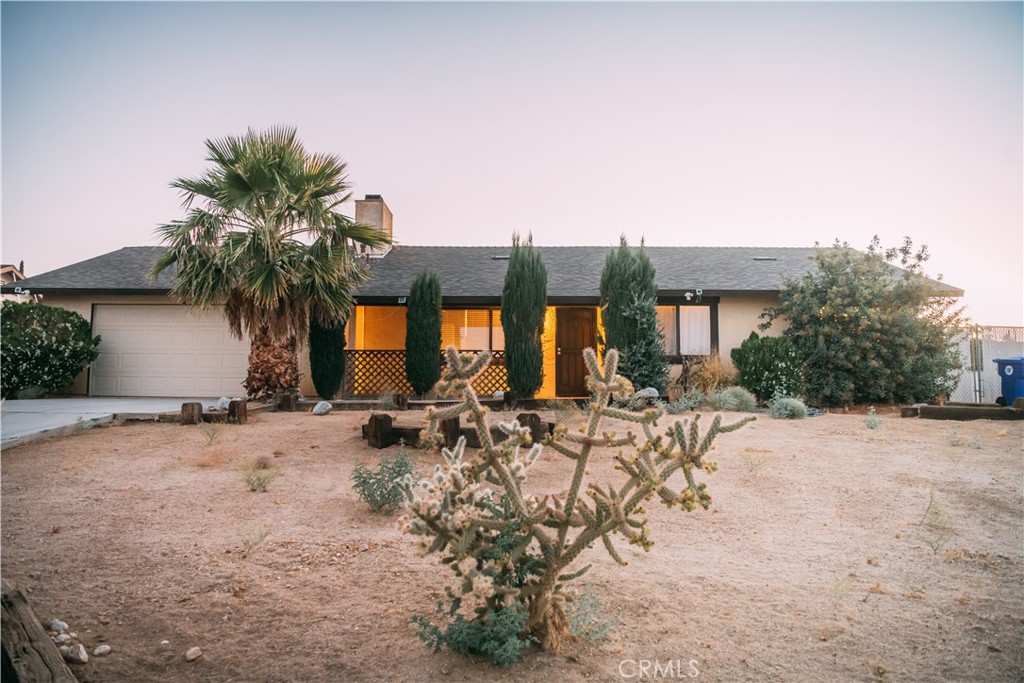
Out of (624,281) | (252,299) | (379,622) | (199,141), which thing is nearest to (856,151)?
(624,281)

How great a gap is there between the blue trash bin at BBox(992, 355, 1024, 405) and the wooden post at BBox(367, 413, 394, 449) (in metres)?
12.5

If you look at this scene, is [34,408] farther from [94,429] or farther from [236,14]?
[236,14]

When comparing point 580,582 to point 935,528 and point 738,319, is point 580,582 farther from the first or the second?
point 738,319

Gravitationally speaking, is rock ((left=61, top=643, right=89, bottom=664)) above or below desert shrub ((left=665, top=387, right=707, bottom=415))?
below

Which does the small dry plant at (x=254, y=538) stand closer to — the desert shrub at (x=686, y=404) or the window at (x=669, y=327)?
the desert shrub at (x=686, y=404)

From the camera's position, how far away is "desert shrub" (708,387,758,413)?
9.52m

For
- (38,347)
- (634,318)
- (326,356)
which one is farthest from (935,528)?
(38,347)

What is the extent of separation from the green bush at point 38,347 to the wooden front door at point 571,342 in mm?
11739

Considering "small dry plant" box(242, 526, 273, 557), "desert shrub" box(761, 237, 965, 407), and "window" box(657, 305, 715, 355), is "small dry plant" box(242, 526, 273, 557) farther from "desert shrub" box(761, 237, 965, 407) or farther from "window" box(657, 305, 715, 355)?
"window" box(657, 305, 715, 355)

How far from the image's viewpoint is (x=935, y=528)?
4.04 meters

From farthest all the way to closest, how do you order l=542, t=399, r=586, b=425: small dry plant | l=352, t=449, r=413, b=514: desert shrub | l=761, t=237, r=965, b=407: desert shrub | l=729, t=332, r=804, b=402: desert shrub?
l=761, t=237, r=965, b=407: desert shrub
l=729, t=332, r=804, b=402: desert shrub
l=542, t=399, r=586, b=425: small dry plant
l=352, t=449, r=413, b=514: desert shrub

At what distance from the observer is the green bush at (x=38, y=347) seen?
37.6 feet

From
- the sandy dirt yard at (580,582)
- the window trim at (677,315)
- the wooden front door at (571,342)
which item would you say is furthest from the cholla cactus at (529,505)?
the wooden front door at (571,342)

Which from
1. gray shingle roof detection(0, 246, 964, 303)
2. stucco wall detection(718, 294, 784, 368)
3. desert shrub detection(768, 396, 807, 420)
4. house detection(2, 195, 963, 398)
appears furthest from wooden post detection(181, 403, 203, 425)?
stucco wall detection(718, 294, 784, 368)
